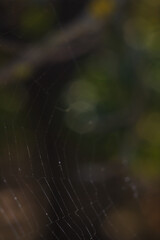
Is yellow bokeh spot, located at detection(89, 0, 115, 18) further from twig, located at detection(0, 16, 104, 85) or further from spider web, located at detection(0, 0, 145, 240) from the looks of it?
spider web, located at detection(0, 0, 145, 240)

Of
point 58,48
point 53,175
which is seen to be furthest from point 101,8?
point 53,175

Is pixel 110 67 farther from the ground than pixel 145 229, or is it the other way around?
pixel 110 67

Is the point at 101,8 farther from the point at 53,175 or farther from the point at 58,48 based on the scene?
the point at 53,175

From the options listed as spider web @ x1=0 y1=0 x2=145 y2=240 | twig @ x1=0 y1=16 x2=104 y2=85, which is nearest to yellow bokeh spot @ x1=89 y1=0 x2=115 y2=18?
twig @ x1=0 y1=16 x2=104 y2=85

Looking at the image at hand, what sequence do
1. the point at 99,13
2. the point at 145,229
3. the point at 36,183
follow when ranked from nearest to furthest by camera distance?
the point at 36,183
the point at 99,13
the point at 145,229

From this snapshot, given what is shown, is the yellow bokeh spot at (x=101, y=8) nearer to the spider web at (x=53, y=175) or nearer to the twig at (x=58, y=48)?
the twig at (x=58, y=48)

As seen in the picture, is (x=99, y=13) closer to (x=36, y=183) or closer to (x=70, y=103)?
(x=70, y=103)

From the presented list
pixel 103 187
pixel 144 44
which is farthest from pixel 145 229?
pixel 144 44

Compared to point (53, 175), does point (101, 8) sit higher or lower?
higher
